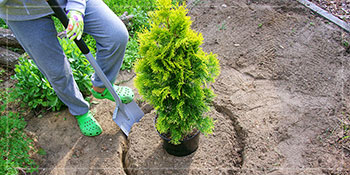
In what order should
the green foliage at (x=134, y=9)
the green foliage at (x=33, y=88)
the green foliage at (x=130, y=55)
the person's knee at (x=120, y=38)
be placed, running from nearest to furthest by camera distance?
1. the person's knee at (x=120, y=38)
2. the green foliage at (x=33, y=88)
3. the green foliage at (x=130, y=55)
4. the green foliage at (x=134, y=9)

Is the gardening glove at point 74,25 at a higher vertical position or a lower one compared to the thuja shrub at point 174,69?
higher

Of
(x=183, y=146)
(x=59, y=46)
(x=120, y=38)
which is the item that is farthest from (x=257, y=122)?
(x=59, y=46)

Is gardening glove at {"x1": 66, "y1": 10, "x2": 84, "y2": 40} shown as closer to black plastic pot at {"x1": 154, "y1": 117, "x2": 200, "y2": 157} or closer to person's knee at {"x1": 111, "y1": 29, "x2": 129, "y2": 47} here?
person's knee at {"x1": 111, "y1": 29, "x2": 129, "y2": 47}

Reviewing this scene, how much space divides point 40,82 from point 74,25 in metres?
1.67

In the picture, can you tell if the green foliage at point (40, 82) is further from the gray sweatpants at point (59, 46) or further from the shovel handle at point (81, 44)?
the shovel handle at point (81, 44)

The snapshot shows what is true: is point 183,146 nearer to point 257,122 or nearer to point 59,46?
point 257,122

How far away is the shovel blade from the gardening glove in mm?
1203

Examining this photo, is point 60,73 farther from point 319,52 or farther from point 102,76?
point 319,52

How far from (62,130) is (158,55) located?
2.14m

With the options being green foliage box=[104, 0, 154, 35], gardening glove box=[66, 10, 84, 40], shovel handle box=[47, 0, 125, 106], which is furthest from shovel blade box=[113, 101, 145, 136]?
green foliage box=[104, 0, 154, 35]

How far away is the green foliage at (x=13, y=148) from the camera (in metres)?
2.98

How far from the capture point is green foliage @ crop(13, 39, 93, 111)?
378cm

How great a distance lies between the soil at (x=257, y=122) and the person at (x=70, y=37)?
Result: 1.42 feet

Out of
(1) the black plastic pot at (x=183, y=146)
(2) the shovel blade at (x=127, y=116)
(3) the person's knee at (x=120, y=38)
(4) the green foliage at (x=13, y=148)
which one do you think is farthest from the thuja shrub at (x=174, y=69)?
(4) the green foliage at (x=13, y=148)
